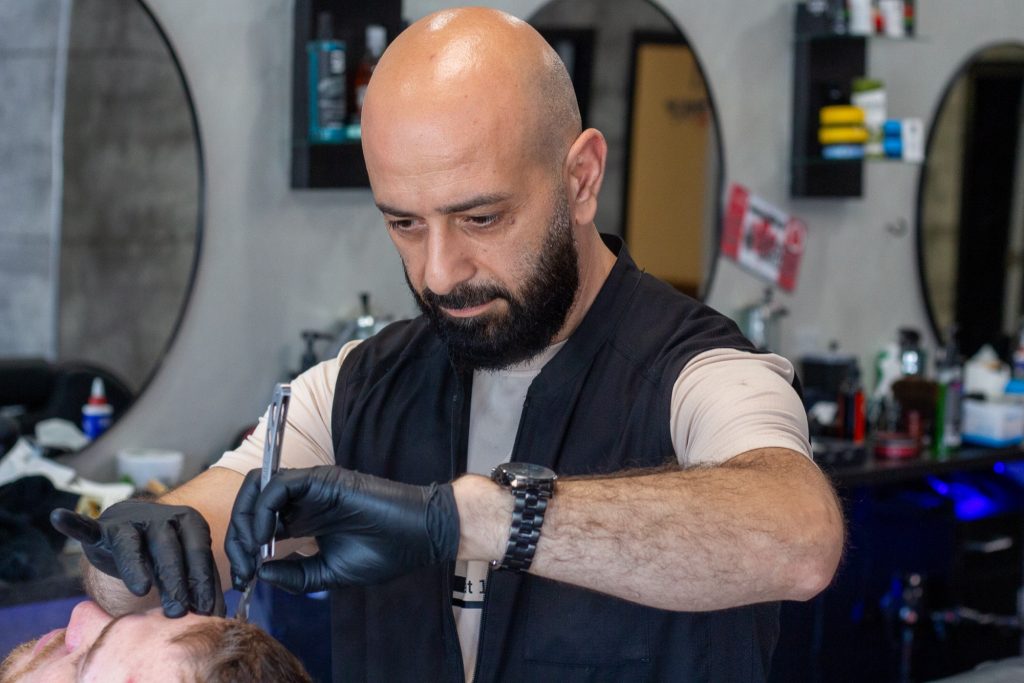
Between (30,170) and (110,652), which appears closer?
(110,652)

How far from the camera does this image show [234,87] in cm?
318

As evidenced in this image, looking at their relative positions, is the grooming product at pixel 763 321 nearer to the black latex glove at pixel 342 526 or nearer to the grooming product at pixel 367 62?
the grooming product at pixel 367 62

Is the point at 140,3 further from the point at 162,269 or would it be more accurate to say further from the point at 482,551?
the point at 482,551

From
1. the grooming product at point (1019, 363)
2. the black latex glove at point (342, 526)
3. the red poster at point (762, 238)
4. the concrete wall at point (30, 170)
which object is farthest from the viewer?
the grooming product at point (1019, 363)

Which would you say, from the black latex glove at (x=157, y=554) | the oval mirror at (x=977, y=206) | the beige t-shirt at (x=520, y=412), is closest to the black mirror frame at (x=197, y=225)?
the beige t-shirt at (x=520, y=412)

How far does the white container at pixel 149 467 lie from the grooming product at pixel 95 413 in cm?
9

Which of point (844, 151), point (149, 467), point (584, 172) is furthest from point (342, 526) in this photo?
point (844, 151)

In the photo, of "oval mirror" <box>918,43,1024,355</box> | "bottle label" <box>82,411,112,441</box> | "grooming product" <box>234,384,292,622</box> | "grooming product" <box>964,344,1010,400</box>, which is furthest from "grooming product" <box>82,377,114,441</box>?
"oval mirror" <box>918,43,1024,355</box>

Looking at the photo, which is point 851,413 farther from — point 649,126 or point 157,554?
point 157,554

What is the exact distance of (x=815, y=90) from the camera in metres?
4.29

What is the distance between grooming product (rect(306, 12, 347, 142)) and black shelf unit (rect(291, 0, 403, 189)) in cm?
4

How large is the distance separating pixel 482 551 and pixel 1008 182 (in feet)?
13.8

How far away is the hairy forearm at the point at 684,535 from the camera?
1399 millimetres

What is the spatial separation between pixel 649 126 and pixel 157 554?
9.47ft
